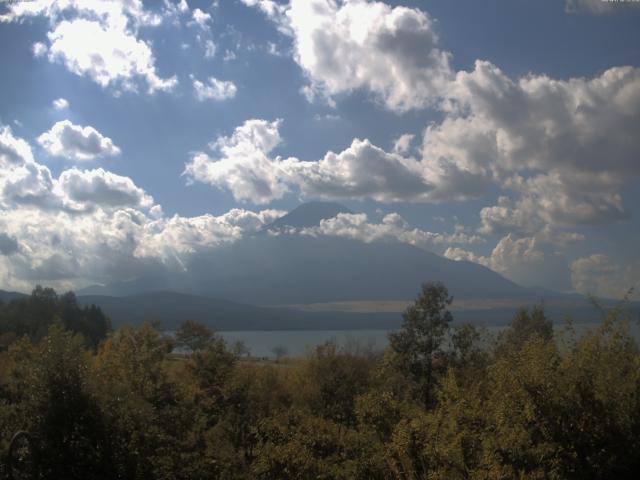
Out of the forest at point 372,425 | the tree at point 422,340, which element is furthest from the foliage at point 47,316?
the forest at point 372,425

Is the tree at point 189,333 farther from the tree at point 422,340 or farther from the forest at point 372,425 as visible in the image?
the forest at point 372,425

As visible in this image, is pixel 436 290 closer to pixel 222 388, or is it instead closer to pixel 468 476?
pixel 222 388

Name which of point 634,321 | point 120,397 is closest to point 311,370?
point 120,397

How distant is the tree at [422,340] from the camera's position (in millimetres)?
29781

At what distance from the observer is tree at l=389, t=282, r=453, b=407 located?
2978cm

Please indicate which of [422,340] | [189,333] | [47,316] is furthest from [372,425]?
[47,316]

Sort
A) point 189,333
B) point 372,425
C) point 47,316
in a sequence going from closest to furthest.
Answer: point 372,425 < point 189,333 < point 47,316

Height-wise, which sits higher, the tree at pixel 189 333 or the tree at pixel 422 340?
the tree at pixel 422 340

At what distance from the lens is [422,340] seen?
30.0 meters

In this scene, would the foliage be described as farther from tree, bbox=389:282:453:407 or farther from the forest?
the forest

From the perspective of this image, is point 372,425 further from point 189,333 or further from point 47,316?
point 47,316

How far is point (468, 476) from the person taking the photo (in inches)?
445

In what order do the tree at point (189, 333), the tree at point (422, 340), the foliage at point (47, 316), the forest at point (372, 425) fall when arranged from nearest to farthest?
the forest at point (372, 425), the tree at point (422, 340), the tree at point (189, 333), the foliage at point (47, 316)

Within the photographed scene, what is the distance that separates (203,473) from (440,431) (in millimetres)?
6574
